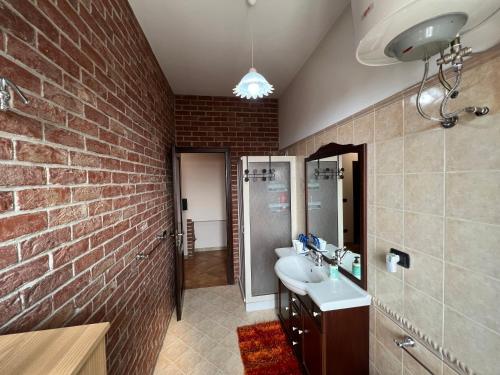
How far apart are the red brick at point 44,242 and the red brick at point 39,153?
245mm

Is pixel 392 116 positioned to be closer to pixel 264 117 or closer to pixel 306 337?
pixel 306 337

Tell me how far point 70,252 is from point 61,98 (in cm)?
58

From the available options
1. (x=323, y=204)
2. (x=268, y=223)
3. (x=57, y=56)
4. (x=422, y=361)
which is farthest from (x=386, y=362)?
(x=57, y=56)

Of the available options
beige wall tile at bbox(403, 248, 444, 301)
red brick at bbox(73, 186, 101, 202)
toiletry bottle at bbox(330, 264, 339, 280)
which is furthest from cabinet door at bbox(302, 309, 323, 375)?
red brick at bbox(73, 186, 101, 202)

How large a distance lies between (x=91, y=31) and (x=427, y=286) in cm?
201

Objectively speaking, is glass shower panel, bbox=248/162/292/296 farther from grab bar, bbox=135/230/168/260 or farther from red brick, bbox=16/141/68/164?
red brick, bbox=16/141/68/164

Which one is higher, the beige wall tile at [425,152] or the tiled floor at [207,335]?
→ the beige wall tile at [425,152]

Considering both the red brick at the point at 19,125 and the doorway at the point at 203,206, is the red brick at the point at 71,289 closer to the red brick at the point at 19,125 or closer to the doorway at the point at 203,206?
the red brick at the point at 19,125

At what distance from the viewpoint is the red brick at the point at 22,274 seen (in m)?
0.55

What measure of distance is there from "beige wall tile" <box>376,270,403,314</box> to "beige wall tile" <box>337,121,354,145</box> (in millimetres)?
904

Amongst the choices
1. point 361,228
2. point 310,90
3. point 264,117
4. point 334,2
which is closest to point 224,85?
point 264,117

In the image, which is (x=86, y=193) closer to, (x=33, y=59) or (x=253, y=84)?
(x=33, y=59)

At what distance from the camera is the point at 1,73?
557 millimetres

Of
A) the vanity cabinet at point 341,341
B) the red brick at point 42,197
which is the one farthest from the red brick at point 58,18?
the vanity cabinet at point 341,341
